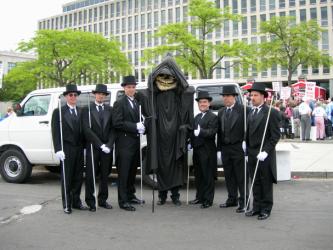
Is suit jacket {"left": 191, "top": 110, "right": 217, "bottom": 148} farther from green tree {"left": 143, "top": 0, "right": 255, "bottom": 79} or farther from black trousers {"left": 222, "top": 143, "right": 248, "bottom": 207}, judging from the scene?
green tree {"left": 143, "top": 0, "right": 255, "bottom": 79}

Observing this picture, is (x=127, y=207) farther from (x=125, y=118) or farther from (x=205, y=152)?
(x=205, y=152)

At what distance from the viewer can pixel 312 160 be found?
1270cm

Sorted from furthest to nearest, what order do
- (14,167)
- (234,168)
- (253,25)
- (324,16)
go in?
1. (253,25)
2. (324,16)
3. (14,167)
4. (234,168)

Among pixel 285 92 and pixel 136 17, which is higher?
pixel 136 17

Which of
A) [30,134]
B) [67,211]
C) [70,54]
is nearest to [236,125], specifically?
[67,211]

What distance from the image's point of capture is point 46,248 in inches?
201

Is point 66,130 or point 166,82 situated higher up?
point 166,82

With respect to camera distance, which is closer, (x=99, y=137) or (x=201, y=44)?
(x=99, y=137)

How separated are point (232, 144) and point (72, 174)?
2.66 meters

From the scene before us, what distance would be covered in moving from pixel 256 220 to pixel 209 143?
5.33ft

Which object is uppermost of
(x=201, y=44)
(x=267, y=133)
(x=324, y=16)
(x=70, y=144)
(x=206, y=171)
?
(x=324, y=16)

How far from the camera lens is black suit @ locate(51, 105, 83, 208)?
7.01 meters

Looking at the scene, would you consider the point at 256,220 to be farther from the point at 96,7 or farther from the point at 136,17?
the point at 96,7

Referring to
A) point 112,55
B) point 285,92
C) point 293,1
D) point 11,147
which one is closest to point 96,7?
point 293,1
